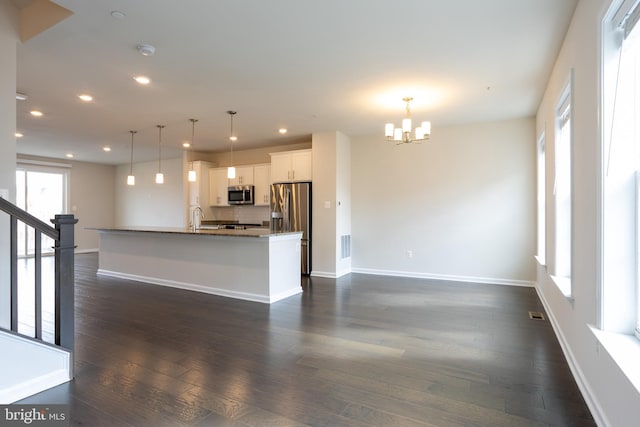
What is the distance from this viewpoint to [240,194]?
7586mm

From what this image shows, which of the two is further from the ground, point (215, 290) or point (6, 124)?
point (6, 124)

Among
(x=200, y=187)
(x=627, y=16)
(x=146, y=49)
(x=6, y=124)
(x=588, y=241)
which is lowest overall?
(x=588, y=241)

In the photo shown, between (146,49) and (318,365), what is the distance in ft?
10.2

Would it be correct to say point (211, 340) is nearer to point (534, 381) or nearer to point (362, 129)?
point (534, 381)

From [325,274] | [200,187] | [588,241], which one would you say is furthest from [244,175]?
[588,241]

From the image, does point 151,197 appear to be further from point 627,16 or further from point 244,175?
point 627,16

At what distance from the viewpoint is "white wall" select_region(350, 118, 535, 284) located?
5.45 m

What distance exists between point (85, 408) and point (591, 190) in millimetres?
3365

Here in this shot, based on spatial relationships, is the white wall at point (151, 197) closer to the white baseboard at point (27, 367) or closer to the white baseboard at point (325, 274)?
the white baseboard at point (325, 274)

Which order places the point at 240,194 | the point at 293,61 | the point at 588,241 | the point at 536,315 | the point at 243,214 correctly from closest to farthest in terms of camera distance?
the point at 588,241, the point at 293,61, the point at 536,315, the point at 240,194, the point at 243,214

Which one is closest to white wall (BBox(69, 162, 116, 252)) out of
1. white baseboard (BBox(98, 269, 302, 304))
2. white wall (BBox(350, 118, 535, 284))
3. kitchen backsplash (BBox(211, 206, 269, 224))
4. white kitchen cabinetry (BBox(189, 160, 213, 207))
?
white kitchen cabinetry (BBox(189, 160, 213, 207))

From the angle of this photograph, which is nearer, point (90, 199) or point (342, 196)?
point (342, 196)

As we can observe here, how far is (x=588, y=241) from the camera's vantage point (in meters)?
2.14

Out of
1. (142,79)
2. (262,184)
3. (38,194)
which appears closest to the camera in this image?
(142,79)
